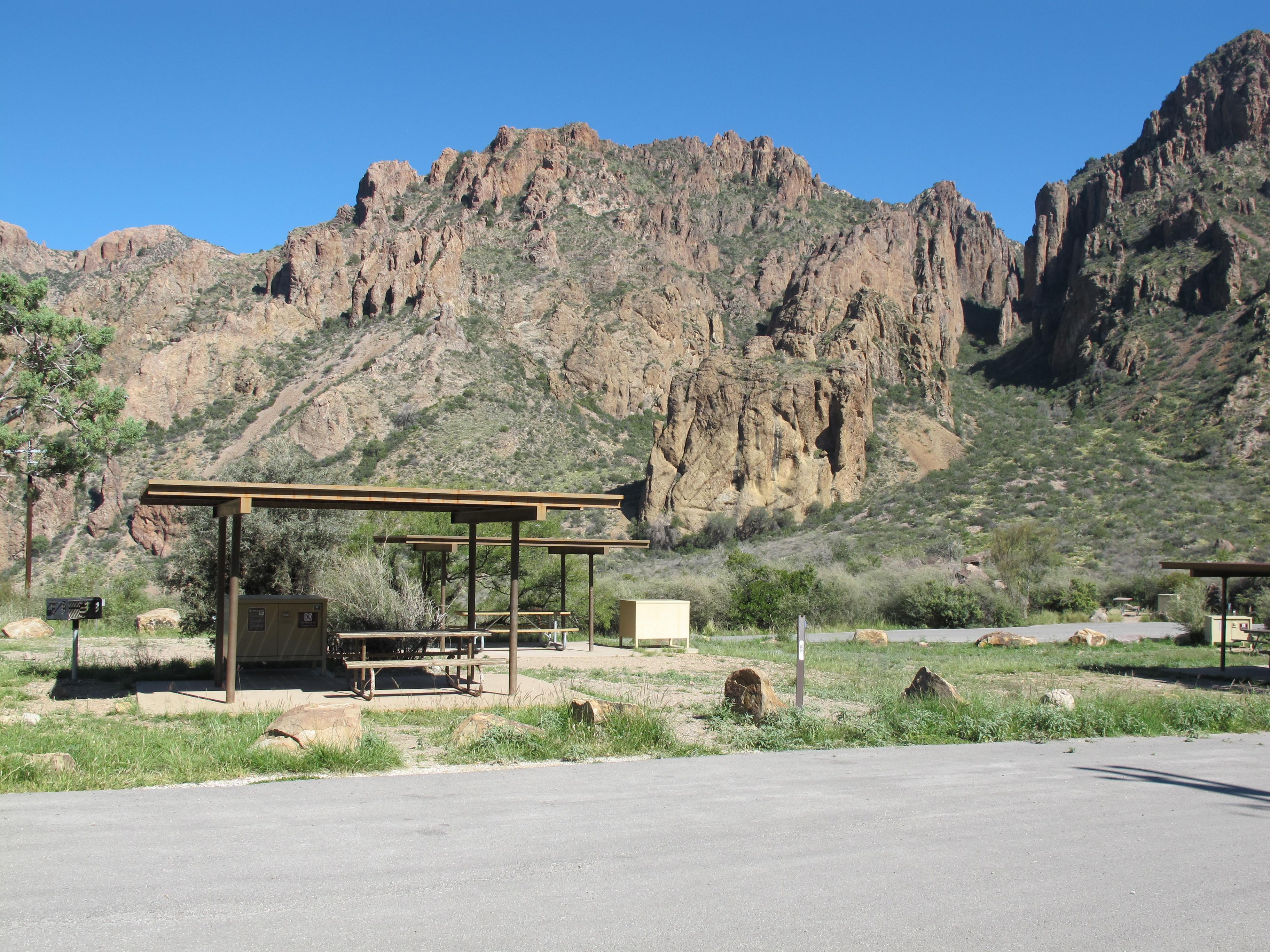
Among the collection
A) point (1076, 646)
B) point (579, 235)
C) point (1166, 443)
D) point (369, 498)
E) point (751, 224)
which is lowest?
point (1076, 646)

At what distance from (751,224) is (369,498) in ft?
320

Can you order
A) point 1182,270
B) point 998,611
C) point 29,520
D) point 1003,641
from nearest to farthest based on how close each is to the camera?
point 1003,641, point 29,520, point 998,611, point 1182,270

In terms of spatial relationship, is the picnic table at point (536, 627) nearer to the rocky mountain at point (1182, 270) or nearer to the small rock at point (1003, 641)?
the small rock at point (1003, 641)

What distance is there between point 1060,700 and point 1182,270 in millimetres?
62249

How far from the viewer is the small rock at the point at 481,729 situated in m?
8.78

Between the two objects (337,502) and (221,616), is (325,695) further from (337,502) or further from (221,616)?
(337,502)

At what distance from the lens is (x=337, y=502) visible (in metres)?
11.7

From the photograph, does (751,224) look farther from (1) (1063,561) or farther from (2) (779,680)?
(2) (779,680)

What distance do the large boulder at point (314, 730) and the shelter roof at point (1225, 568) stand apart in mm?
13285

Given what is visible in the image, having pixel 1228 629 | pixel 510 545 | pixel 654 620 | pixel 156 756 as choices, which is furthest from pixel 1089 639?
pixel 156 756

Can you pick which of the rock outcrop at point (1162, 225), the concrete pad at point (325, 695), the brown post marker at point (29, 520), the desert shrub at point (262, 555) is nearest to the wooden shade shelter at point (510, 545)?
the desert shrub at point (262, 555)

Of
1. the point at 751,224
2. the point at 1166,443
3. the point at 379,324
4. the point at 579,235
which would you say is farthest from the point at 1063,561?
the point at 751,224

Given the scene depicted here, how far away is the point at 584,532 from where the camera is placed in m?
49.4

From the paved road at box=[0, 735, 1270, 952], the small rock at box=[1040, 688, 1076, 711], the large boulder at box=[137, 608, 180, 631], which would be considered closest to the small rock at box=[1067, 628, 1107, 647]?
the small rock at box=[1040, 688, 1076, 711]
